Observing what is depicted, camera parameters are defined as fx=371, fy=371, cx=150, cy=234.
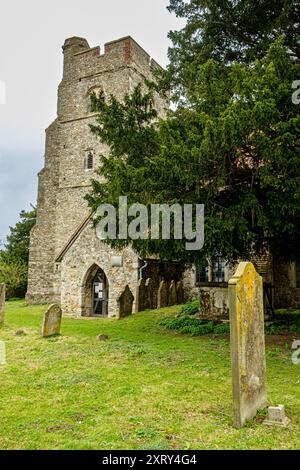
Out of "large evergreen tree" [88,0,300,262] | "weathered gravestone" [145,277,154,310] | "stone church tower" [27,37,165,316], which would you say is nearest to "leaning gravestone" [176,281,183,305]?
"weathered gravestone" [145,277,154,310]

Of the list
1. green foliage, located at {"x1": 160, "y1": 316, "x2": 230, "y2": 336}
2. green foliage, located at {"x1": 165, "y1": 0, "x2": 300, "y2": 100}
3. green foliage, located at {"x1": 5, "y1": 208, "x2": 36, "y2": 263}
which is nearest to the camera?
green foliage, located at {"x1": 165, "y1": 0, "x2": 300, "y2": 100}

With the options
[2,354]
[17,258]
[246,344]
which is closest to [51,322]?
[2,354]

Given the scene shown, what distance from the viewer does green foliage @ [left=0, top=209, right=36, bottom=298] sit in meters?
26.7

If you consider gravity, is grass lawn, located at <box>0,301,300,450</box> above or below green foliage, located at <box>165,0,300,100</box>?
below

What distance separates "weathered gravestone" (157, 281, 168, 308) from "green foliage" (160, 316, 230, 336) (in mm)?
3452

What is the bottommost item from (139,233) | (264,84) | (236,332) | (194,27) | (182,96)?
(236,332)

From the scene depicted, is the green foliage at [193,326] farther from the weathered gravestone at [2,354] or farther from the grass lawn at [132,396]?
the weathered gravestone at [2,354]

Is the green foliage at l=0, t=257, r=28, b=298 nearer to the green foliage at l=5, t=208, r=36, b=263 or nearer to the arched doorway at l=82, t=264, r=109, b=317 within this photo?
the green foliage at l=5, t=208, r=36, b=263

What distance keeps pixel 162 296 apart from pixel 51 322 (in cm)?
682

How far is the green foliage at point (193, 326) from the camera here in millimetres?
10289

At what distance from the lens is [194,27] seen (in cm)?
979
